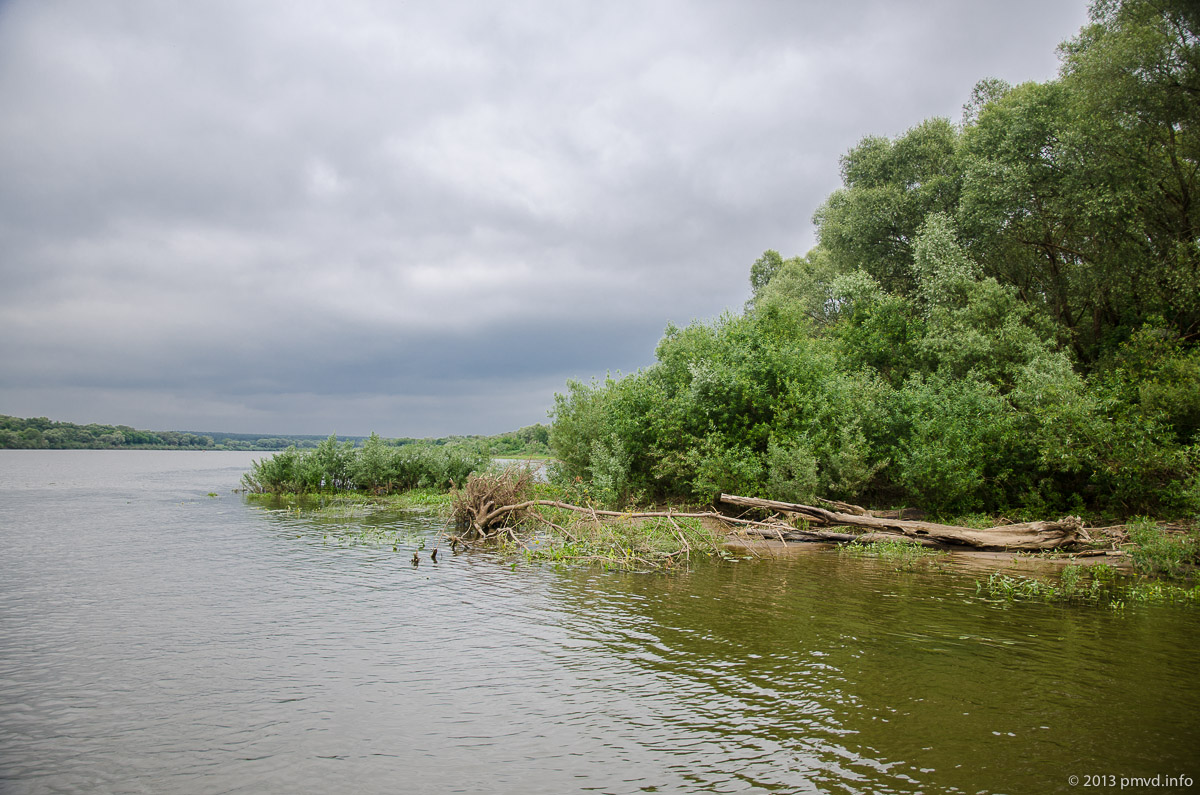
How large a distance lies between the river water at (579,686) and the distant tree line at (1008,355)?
29.8 feet

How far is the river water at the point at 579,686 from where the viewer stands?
6.84 metres

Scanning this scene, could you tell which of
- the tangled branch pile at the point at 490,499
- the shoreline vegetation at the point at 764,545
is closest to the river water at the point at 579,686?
the shoreline vegetation at the point at 764,545

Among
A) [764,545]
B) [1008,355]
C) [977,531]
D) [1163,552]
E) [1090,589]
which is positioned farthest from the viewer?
[1008,355]

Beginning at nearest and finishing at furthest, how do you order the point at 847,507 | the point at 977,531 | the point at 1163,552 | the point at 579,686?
the point at 579,686 → the point at 1163,552 → the point at 977,531 → the point at 847,507

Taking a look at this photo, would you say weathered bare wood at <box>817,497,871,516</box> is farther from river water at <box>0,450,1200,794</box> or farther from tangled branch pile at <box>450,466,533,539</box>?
tangled branch pile at <box>450,466,533,539</box>

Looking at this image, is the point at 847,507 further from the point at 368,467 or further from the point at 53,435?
the point at 53,435

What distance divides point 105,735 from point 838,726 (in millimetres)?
8875

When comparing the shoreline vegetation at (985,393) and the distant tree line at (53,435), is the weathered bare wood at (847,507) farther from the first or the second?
the distant tree line at (53,435)

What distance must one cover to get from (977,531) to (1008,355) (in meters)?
11.1

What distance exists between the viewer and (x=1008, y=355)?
91.8 ft

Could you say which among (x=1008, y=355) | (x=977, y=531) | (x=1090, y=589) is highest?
(x=1008, y=355)

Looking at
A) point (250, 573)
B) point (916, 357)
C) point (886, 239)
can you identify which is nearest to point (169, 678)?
point (250, 573)

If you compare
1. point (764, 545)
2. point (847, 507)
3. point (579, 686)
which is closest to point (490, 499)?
point (764, 545)

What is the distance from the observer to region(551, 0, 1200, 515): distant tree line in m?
23.0
